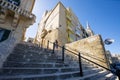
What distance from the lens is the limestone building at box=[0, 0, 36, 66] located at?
3.44 metres

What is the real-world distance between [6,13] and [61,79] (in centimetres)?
442

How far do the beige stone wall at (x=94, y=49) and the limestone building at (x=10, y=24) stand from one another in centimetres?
550

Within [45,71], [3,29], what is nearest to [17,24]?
[3,29]

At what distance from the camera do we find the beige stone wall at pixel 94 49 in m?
7.12

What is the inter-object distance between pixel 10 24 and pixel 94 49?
648 cm

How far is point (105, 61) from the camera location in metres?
6.84

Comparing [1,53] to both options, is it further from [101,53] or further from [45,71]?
[101,53]

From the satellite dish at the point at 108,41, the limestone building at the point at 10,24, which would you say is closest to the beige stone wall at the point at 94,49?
the satellite dish at the point at 108,41

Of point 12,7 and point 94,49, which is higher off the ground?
point 12,7

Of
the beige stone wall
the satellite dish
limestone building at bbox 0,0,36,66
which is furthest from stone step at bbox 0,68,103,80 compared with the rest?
the satellite dish

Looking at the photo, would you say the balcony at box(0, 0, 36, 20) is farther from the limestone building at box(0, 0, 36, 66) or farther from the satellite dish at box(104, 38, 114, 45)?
the satellite dish at box(104, 38, 114, 45)

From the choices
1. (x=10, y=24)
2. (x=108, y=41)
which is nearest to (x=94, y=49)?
(x=108, y=41)

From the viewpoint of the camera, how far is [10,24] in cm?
469

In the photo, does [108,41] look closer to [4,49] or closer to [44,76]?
[44,76]
